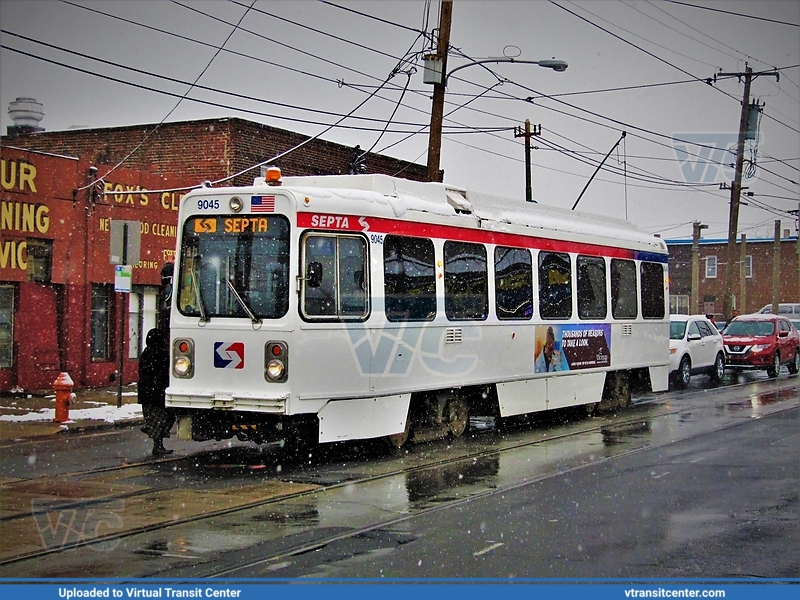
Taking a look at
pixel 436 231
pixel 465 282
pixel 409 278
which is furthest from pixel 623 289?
pixel 409 278

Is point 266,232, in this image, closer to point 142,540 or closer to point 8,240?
point 142,540

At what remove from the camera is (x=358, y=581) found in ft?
22.8

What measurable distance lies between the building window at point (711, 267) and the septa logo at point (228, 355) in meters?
67.8

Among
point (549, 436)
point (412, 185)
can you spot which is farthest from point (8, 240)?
point (549, 436)

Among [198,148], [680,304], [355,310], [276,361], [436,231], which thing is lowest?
[276,361]

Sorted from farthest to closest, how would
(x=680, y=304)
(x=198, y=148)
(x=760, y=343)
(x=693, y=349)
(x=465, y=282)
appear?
(x=680, y=304), (x=760, y=343), (x=693, y=349), (x=198, y=148), (x=465, y=282)

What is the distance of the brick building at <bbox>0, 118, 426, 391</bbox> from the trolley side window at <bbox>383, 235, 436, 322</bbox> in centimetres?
860

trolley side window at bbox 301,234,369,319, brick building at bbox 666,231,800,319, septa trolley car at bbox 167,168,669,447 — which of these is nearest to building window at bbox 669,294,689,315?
brick building at bbox 666,231,800,319

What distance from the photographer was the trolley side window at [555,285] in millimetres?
16641

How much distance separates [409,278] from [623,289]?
729cm

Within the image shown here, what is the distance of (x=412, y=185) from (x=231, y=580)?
8018mm

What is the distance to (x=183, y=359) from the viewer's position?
12383mm

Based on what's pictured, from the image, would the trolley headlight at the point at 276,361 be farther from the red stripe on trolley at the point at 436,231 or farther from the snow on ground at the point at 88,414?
the snow on ground at the point at 88,414

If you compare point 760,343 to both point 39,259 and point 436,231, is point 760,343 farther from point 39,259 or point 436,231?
point 39,259
